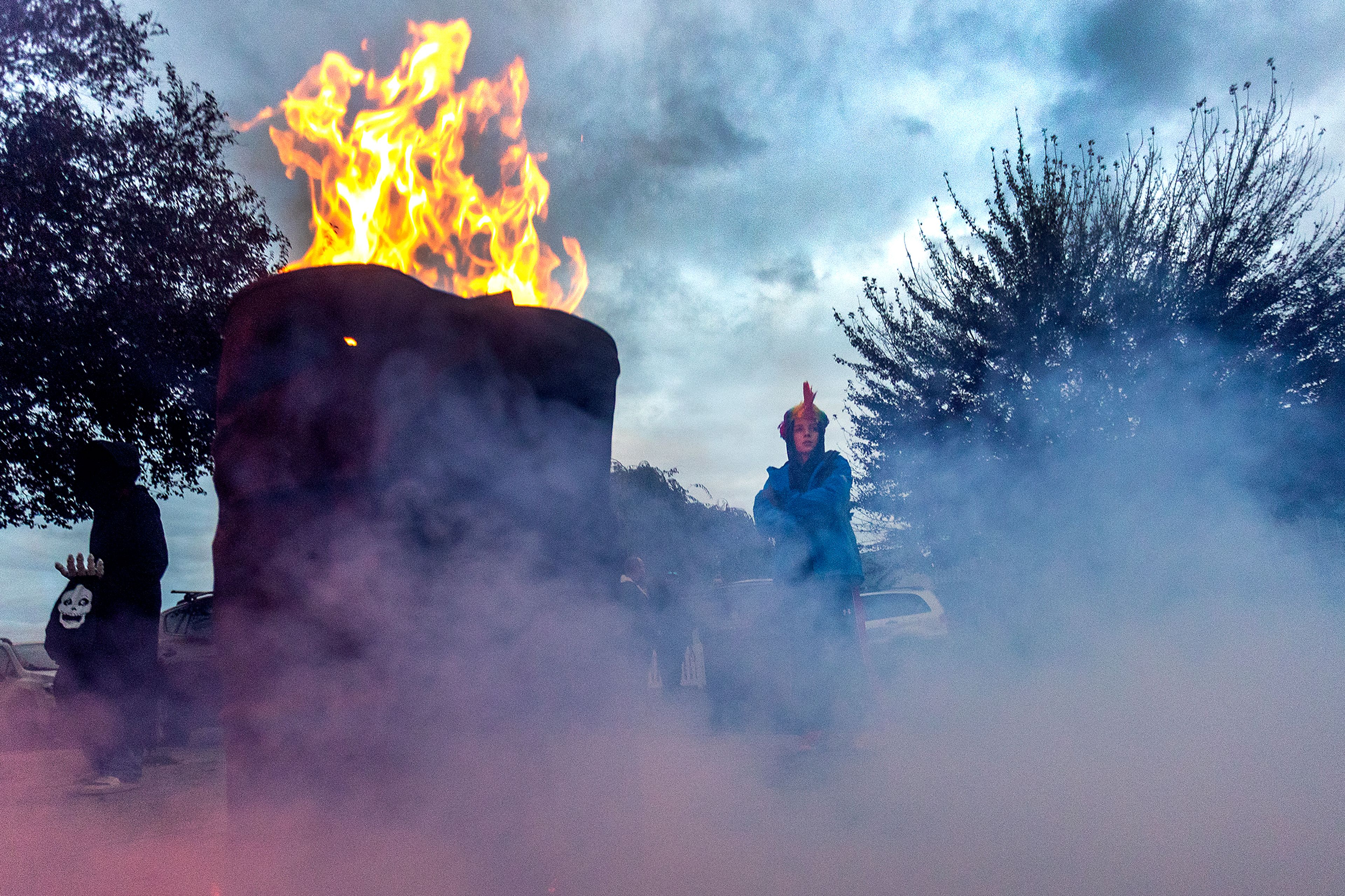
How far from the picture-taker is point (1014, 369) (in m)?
10.7

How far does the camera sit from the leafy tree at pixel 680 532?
825 centimetres

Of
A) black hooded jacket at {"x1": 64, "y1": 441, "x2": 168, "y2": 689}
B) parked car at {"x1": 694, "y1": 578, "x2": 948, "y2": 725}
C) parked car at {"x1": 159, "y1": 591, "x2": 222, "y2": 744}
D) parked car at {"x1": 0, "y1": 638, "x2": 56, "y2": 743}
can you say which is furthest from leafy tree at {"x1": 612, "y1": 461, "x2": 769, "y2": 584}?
parked car at {"x1": 0, "y1": 638, "x2": 56, "y2": 743}

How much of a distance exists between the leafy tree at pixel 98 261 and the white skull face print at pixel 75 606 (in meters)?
5.64

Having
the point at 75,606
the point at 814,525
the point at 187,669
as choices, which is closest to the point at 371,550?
the point at 814,525

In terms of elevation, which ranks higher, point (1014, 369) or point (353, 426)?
point (1014, 369)

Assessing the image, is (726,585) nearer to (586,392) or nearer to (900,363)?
(586,392)

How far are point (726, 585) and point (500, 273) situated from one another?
4.10 m

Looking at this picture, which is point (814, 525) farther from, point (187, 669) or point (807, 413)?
point (187, 669)

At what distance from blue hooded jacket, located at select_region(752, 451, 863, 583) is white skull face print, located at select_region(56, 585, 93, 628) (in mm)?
3267

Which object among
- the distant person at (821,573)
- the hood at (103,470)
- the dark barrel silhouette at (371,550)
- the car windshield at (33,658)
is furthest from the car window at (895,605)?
the car windshield at (33,658)

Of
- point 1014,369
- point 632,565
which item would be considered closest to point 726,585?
point 632,565

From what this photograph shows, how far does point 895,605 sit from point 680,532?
516cm

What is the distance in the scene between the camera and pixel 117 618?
3.94m

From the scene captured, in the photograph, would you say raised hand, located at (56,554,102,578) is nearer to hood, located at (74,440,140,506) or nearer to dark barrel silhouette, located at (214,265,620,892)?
hood, located at (74,440,140,506)
